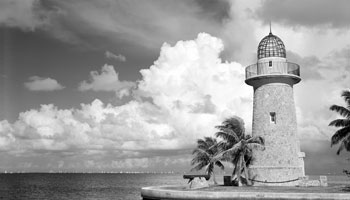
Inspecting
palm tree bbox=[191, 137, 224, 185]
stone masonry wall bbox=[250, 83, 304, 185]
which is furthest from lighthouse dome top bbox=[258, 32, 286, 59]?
palm tree bbox=[191, 137, 224, 185]

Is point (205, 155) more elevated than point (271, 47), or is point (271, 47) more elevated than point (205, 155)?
point (271, 47)

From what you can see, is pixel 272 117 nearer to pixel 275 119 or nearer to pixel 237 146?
pixel 275 119

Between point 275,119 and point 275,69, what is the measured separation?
4.68 meters

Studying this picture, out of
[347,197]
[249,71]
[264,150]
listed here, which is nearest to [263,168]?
[264,150]

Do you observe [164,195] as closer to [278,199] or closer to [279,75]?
[278,199]

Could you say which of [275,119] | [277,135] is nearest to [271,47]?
[275,119]

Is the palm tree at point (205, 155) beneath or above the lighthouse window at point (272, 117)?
beneath

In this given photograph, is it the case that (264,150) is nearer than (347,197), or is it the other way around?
(347,197)

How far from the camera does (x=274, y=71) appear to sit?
123 ft

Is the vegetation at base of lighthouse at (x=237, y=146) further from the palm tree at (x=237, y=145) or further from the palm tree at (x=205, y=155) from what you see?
the palm tree at (x=205, y=155)

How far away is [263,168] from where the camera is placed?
36.7 meters

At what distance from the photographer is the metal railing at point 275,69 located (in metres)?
37.6

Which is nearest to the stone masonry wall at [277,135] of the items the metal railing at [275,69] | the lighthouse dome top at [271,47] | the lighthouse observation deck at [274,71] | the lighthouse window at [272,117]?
the lighthouse window at [272,117]

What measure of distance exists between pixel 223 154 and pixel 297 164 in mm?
6987
